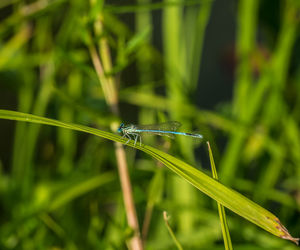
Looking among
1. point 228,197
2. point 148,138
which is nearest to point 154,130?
point 228,197

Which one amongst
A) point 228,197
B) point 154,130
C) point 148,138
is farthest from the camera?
point 148,138

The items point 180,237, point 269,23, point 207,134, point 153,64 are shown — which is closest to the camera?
point 180,237

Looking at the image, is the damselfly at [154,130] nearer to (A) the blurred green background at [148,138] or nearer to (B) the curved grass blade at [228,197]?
(A) the blurred green background at [148,138]

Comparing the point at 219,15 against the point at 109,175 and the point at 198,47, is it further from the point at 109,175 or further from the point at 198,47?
the point at 109,175

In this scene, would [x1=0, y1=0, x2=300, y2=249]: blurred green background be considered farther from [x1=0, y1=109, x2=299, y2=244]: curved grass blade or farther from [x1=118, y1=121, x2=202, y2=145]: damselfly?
[x1=0, y1=109, x2=299, y2=244]: curved grass blade

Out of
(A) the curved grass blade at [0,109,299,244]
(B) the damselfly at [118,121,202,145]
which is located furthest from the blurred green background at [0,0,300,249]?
(A) the curved grass blade at [0,109,299,244]

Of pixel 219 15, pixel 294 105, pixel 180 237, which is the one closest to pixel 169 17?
pixel 294 105

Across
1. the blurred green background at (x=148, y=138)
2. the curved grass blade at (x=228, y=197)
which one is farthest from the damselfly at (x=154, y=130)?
the curved grass blade at (x=228, y=197)

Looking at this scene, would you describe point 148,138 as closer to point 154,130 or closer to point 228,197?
point 154,130
